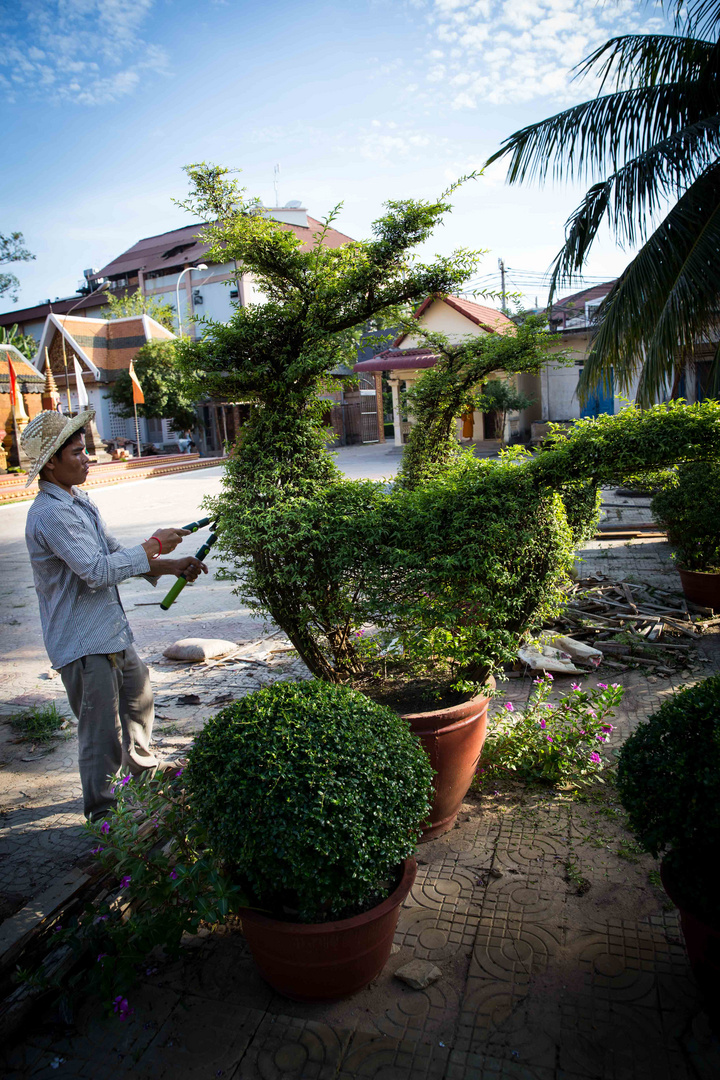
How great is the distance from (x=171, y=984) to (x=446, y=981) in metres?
1.03

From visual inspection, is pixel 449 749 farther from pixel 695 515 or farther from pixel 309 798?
pixel 695 515

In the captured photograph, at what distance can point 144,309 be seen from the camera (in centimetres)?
3891

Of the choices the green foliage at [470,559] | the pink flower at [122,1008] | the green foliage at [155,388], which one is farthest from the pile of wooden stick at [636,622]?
the green foliage at [155,388]

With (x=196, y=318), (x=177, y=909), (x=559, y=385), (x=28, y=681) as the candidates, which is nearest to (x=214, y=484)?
(x=559, y=385)

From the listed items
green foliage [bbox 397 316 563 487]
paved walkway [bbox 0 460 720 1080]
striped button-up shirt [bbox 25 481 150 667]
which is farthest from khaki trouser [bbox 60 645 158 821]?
green foliage [bbox 397 316 563 487]

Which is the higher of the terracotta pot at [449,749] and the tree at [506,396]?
the tree at [506,396]

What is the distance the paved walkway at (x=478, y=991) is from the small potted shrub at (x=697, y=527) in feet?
12.7

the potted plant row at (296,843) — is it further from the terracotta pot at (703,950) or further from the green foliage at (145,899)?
the terracotta pot at (703,950)

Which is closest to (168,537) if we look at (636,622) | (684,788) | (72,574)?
(72,574)

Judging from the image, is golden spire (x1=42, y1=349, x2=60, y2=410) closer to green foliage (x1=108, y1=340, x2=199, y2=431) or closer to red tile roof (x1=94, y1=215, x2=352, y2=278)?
green foliage (x1=108, y1=340, x2=199, y2=431)

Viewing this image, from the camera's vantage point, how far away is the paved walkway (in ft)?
7.06

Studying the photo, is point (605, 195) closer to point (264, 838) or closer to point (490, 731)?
point (490, 731)

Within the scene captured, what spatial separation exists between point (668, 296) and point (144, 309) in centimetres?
3765

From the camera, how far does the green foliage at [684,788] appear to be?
7.02 ft
